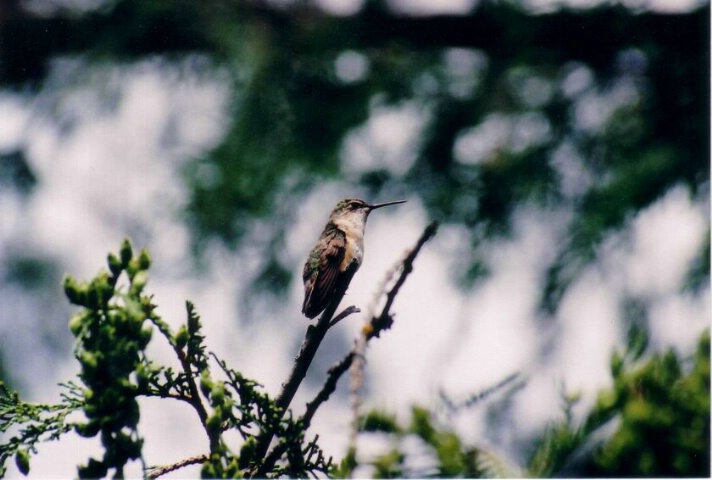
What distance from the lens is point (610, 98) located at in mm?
3354

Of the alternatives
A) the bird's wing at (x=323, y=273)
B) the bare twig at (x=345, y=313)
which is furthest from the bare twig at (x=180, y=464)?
the bird's wing at (x=323, y=273)

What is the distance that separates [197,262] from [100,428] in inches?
98.0

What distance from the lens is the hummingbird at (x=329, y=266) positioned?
1508 mm

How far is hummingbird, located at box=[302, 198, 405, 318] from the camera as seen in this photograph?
1508 millimetres

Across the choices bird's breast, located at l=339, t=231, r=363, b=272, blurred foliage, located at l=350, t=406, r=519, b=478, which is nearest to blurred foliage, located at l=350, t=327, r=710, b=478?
blurred foliage, located at l=350, t=406, r=519, b=478

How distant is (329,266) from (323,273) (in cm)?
10

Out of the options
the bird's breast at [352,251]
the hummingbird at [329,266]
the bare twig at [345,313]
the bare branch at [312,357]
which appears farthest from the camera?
the bird's breast at [352,251]

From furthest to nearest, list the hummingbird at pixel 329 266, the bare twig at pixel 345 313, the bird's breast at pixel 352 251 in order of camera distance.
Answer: the bird's breast at pixel 352 251 → the hummingbird at pixel 329 266 → the bare twig at pixel 345 313

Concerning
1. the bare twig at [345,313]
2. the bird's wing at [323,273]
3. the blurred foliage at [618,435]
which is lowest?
the blurred foliage at [618,435]

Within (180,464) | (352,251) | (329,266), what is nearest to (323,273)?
(329,266)

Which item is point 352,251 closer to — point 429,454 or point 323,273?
point 323,273

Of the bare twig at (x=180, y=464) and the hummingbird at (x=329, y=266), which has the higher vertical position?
the hummingbird at (x=329, y=266)

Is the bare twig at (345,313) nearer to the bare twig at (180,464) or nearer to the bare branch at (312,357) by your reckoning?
the bare branch at (312,357)

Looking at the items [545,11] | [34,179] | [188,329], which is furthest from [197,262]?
[188,329]
